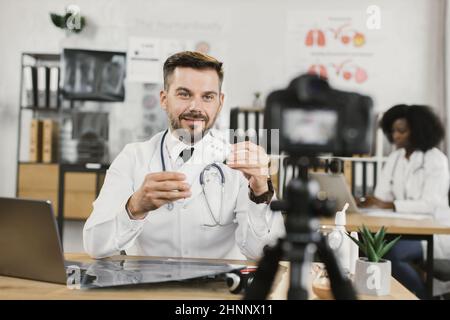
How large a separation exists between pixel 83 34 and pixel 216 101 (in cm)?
289

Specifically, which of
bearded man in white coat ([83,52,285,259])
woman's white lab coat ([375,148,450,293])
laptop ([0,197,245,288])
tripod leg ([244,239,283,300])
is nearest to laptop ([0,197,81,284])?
laptop ([0,197,245,288])

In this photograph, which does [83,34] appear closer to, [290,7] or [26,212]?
[290,7]

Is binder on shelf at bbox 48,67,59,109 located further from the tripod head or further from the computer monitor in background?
the tripod head

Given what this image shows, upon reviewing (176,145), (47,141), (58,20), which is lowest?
(176,145)

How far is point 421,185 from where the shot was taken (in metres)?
2.75

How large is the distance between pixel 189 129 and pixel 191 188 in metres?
0.18

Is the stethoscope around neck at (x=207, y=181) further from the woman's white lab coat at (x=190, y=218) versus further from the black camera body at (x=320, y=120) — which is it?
the black camera body at (x=320, y=120)

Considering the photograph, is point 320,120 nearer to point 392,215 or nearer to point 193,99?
point 193,99

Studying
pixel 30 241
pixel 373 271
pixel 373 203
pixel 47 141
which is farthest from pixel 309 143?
pixel 47 141

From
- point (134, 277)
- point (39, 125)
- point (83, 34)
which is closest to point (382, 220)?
point (134, 277)

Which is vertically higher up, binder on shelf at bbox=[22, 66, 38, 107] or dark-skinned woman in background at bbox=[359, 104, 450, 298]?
binder on shelf at bbox=[22, 66, 38, 107]

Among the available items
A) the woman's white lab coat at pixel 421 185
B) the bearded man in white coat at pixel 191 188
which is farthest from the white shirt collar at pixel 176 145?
the woman's white lab coat at pixel 421 185

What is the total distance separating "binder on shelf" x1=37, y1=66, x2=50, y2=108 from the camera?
12.0 feet

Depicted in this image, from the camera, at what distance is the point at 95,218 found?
1.35 m
